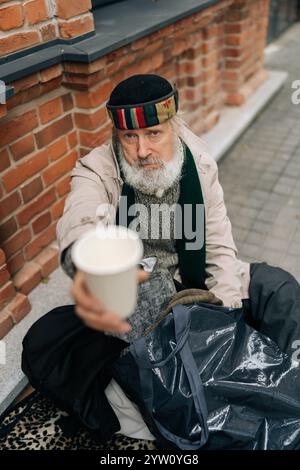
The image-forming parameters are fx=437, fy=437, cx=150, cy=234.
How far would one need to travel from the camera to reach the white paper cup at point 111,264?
3.20ft

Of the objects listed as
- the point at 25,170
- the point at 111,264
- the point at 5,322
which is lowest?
the point at 5,322

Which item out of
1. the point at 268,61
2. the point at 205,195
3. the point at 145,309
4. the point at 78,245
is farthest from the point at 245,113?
the point at 78,245

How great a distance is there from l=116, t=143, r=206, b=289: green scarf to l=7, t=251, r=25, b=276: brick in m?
0.77

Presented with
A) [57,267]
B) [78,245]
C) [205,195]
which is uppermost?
[78,245]

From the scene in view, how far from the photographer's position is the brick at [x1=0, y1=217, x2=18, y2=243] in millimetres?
2410

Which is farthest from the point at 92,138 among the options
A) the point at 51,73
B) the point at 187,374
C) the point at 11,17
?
the point at 187,374

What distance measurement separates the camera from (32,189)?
8.38 ft

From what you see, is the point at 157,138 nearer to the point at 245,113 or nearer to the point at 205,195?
→ the point at 205,195

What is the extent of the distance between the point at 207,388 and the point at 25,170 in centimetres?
152

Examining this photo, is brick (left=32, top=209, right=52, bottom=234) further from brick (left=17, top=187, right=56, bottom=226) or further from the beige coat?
the beige coat

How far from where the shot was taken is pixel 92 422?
1898mm

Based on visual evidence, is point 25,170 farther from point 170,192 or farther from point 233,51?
point 233,51

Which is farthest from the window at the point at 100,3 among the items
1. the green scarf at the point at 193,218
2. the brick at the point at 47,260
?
the brick at the point at 47,260
